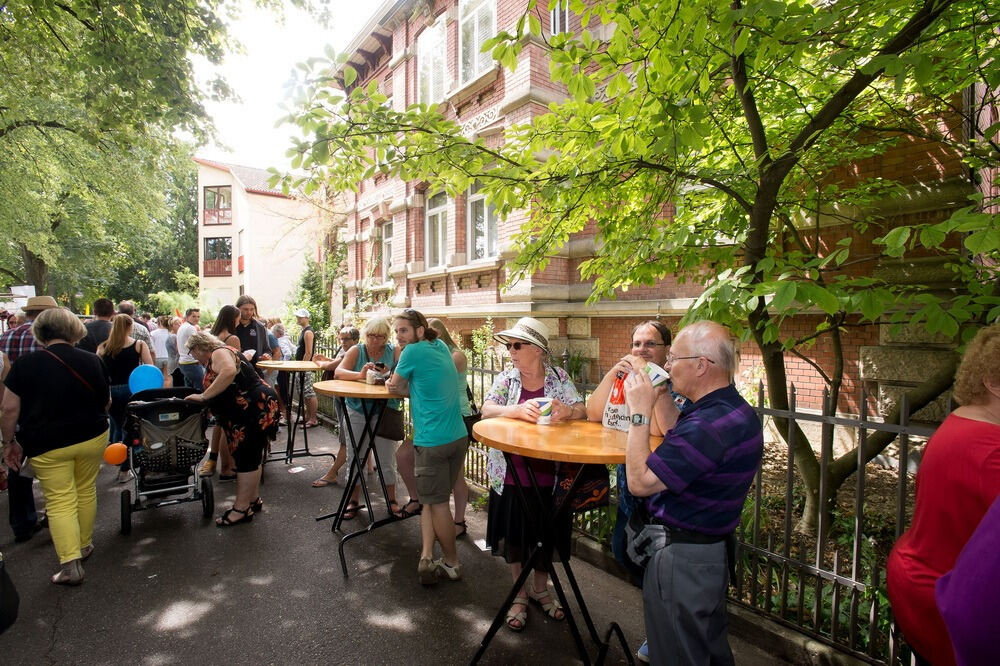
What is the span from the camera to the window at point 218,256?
112 feet

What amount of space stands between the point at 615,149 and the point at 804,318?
14.5ft

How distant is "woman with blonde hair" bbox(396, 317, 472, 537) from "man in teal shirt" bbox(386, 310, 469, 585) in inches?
5.6

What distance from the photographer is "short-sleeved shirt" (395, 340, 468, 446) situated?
139 inches

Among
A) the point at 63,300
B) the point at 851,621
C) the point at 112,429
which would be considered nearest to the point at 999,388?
the point at 851,621

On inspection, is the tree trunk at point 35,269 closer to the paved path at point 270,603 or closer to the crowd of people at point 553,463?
the crowd of people at point 553,463

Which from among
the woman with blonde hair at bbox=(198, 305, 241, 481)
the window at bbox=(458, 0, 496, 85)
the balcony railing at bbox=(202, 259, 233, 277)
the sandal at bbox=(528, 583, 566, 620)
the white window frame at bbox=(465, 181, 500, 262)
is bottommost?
the sandal at bbox=(528, 583, 566, 620)

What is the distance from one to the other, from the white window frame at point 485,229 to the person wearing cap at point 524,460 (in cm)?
734

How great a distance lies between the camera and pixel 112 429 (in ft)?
20.2

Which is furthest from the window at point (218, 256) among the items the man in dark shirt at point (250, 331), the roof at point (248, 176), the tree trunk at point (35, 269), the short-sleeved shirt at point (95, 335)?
the man in dark shirt at point (250, 331)

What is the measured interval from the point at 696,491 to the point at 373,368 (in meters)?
3.37

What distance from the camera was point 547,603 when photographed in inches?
125

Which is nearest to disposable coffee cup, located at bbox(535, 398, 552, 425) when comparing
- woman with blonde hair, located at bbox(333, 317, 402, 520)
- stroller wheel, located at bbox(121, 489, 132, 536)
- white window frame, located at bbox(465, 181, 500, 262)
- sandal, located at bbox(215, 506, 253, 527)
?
woman with blonde hair, located at bbox(333, 317, 402, 520)

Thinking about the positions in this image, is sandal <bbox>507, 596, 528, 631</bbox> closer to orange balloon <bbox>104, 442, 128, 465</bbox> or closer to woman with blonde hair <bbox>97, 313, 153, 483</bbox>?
orange balloon <bbox>104, 442, 128, 465</bbox>

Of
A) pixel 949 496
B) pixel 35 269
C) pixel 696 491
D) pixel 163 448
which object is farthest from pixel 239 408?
A: pixel 35 269
